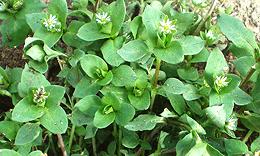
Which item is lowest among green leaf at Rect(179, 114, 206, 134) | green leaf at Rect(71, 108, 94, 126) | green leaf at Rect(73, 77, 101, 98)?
green leaf at Rect(71, 108, 94, 126)

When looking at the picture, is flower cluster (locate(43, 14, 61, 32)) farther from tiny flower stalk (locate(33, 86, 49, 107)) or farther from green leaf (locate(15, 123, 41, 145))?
green leaf (locate(15, 123, 41, 145))

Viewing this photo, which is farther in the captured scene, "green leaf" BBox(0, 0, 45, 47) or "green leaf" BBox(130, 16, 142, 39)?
"green leaf" BBox(0, 0, 45, 47)

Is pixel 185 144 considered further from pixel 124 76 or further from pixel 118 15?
pixel 118 15

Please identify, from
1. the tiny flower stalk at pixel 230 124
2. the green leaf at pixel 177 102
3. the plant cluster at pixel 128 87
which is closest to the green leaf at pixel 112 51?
the plant cluster at pixel 128 87

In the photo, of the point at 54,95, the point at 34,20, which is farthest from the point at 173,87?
the point at 34,20

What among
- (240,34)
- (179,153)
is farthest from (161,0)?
(179,153)

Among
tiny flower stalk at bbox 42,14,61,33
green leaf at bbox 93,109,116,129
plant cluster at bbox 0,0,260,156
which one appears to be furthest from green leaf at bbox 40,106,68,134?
tiny flower stalk at bbox 42,14,61,33

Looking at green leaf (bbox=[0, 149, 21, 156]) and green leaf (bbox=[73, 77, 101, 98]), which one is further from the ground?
green leaf (bbox=[73, 77, 101, 98])
